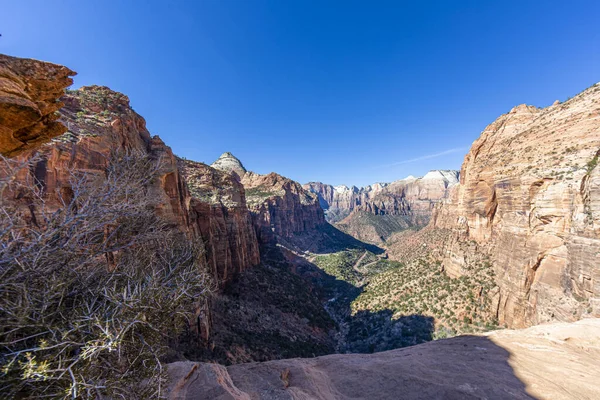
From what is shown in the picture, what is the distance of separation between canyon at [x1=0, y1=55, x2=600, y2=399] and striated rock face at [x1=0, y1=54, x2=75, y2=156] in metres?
0.02

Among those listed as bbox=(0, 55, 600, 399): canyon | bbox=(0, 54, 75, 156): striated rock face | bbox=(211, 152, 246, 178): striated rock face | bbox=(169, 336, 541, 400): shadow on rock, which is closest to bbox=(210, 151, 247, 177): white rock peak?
bbox=(211, 152, 246, 178): striated rock face

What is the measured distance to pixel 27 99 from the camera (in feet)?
13.3

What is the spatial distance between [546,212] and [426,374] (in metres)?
19.3

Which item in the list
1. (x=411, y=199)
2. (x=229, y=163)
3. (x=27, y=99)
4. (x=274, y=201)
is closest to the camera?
(x=27, y=99)

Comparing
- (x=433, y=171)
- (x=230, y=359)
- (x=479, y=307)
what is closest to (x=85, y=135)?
(x=230, y=359)

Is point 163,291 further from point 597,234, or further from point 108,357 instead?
point 597,234

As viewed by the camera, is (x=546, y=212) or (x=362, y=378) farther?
(x=546, y=212)

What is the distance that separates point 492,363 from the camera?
26.1 ft

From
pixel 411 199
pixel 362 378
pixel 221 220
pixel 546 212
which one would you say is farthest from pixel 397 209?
pixel 362 378

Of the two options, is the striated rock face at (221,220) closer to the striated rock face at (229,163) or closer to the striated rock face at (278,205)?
the striated rock face at (278,205)

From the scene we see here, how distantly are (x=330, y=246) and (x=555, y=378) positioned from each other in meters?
85.1

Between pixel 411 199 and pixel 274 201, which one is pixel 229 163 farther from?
pixel 411 199

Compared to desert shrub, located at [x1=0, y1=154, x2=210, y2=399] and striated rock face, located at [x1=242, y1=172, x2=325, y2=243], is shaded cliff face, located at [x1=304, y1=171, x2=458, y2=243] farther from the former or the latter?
desert shrub, located at [x1=0, y1=154, x2=210, y2=399]

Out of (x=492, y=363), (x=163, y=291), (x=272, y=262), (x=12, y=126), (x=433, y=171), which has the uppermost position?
(x=433, y=171)
